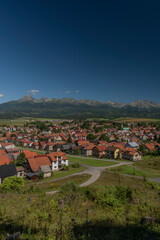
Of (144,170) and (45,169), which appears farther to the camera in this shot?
(144,170)

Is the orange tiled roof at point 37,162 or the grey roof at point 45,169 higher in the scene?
the orange tiled roof at point 37,162

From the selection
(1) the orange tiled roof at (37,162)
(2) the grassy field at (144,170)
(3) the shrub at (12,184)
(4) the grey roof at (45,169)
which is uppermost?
(3) the shrub at (12,184)

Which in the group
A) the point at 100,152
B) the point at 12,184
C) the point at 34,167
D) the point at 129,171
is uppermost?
the point at 12,184

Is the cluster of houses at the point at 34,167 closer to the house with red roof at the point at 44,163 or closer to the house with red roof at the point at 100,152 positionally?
the house with red roof at the point at 44,163

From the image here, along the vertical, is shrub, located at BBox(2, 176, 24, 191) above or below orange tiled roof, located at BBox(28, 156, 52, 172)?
above

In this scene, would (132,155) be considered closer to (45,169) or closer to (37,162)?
(45,169)

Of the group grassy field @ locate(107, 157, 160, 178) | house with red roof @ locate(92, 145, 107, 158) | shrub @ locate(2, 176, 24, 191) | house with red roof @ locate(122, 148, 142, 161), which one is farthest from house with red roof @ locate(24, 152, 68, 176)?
house with red roof @ locate(122, 148, 142, 161)

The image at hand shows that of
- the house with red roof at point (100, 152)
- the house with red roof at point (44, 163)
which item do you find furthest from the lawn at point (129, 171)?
the house with red roof at point (100, 152)

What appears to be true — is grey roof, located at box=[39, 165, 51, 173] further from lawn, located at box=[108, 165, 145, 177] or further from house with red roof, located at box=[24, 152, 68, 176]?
lawn, located at box=[108, 165, 145, 177]

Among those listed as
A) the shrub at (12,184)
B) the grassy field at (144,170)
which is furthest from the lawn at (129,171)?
the shrub at (12,184)

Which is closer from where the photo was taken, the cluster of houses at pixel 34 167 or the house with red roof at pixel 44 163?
the cluster of houses at pixel 34 167

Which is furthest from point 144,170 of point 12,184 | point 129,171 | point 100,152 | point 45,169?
point 12,184

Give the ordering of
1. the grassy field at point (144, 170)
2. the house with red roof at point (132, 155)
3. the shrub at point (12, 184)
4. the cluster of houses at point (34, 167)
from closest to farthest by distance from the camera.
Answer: the shrub at point (12, 184) → the cluster of houses at point (34, 167) → the grassy field at point (144, 170) → the house with red roof at point (132, 155)

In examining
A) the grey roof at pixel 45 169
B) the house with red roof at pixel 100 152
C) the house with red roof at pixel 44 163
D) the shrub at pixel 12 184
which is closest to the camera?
the shrub at pixel 12 184
